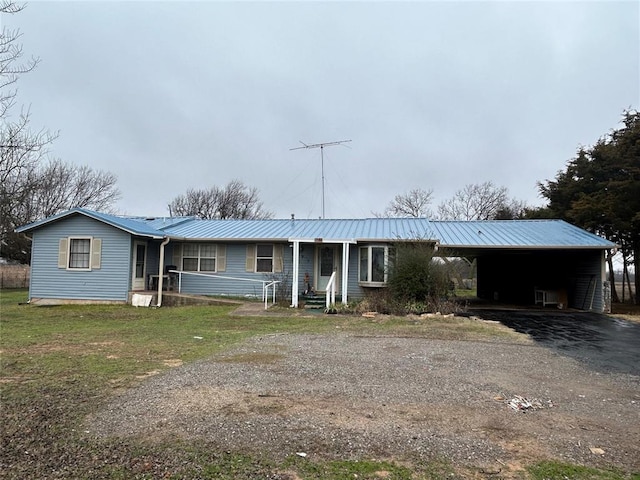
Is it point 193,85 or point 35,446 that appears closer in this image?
point 35,446

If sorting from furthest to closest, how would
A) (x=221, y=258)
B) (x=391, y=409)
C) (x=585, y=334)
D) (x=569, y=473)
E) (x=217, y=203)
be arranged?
(x=217, y=203) < (x=221, y=258) < (x=585, y=334) < (x=391, y=409) < (x=569, y=473)

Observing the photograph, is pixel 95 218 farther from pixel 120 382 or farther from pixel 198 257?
pixel 120 382

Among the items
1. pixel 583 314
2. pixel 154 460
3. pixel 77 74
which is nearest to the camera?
pixel 154 460

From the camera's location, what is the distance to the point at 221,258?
18344 millimetres

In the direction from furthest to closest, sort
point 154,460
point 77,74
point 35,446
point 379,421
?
point 77,74 < point 379,421 < point 35,446 < point 154,460

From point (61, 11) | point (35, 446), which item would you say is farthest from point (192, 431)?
point (61, 11)

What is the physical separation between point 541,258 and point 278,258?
1304 cm

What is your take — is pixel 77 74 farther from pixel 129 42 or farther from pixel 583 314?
pixel 583 314

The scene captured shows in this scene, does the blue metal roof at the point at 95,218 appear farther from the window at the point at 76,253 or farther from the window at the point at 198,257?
the window at the point at 198,257

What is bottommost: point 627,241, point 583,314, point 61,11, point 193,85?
point 583,314

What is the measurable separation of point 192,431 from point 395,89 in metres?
15.7

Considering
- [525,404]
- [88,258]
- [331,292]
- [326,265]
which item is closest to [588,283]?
[331,292]

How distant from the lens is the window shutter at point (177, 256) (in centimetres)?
1855

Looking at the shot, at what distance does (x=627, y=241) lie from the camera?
69.0 feet
